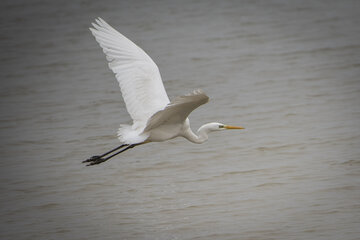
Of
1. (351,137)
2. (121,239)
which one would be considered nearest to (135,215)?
(121,239)

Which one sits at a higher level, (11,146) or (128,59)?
(128,59)

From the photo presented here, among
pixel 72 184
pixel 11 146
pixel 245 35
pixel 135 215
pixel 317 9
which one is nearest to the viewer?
pixel 135 215

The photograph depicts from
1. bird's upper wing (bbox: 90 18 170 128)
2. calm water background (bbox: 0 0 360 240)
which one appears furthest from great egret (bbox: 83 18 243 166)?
calm water background (bbox: 0 0 360 240)

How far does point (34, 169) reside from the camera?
801 cm

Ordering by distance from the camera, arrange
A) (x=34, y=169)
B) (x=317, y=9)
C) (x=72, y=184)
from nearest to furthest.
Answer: (x=72, y=184) < (x=34, y=169) < (x=317, y=9)

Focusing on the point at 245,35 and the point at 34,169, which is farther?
the point at 245,35

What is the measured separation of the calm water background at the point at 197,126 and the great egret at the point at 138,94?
0.63 metres

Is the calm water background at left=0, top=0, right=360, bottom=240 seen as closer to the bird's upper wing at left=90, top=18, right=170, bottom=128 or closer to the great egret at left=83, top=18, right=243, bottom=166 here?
the great egret at left=83, top=18, right=243, bottom=166

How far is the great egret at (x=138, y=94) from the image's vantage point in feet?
21.3

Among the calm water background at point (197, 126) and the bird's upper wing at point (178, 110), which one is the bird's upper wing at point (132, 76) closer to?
the bird's upper wing at point (178, 110)

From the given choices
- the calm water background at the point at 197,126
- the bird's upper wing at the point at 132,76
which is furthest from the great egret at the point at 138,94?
the calm water background at the point at 197,126

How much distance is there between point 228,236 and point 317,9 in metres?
9.55

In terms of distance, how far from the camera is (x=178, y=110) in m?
5.98

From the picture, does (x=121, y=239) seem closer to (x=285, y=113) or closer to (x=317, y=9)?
(x=285, y=113)
